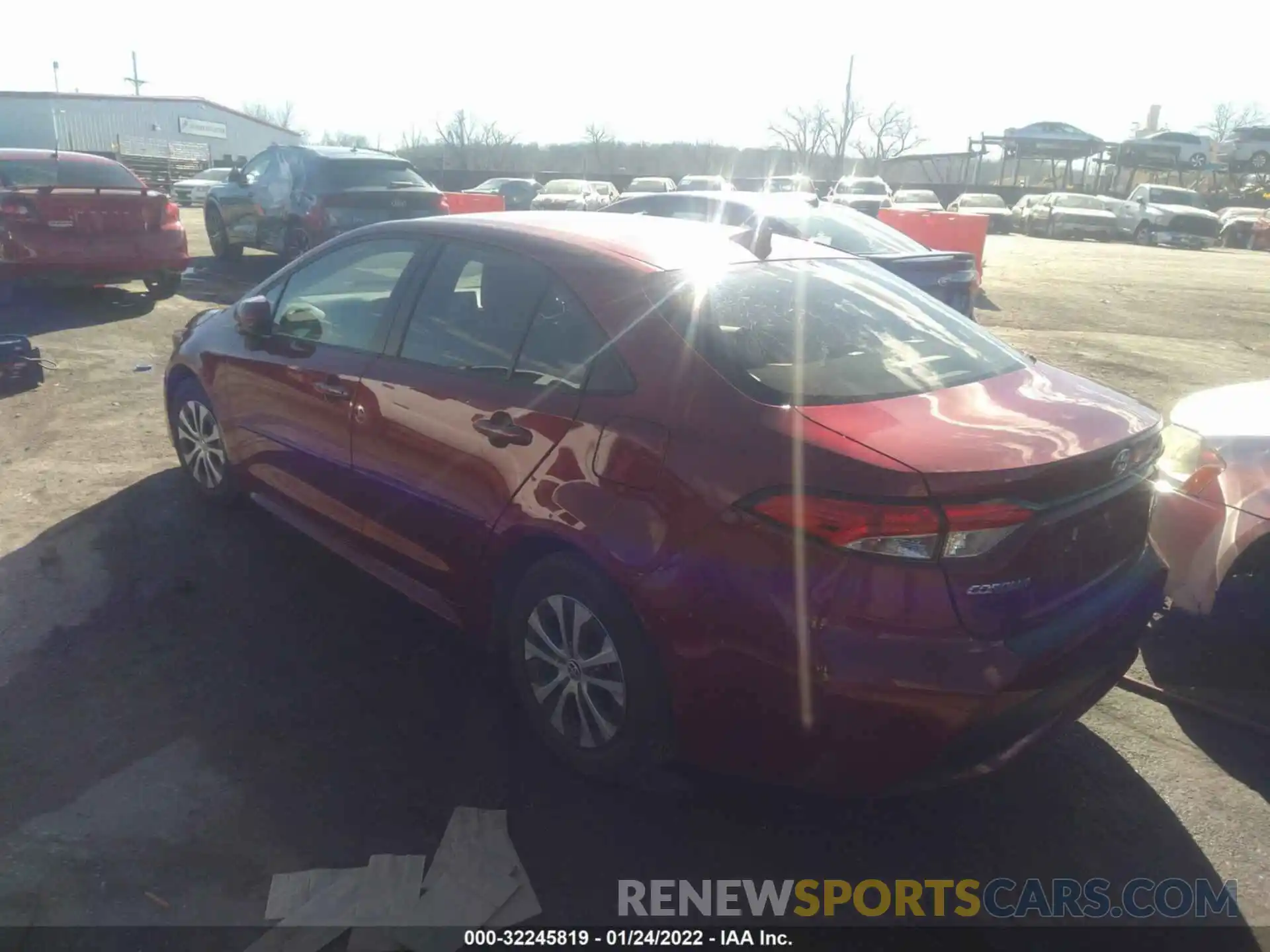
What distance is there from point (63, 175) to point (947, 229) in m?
11.8

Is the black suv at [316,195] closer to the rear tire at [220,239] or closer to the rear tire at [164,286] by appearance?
the rear tire at [220,239]

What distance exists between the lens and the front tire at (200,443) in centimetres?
488

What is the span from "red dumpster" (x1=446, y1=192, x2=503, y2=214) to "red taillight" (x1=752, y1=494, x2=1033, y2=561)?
53.4ft

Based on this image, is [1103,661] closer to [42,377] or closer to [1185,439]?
[1185,439]

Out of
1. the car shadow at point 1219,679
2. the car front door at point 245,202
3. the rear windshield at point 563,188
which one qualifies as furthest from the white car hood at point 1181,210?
the car shadow at point 1219,679

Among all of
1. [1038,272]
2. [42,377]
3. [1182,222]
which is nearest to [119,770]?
[42,377]

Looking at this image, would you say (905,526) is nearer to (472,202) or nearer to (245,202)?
(245,202)

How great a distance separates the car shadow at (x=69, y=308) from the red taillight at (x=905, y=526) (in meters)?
9.02

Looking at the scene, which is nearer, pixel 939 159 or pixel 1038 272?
pixel 1038 272

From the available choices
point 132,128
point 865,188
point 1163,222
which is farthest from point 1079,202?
point 132,128

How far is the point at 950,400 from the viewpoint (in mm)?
2771

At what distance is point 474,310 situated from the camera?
11.4ft

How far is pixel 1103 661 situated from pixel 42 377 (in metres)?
7.54

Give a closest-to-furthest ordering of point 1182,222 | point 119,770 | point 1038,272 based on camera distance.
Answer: point 119,770
point 1038,272
point 1182,222
